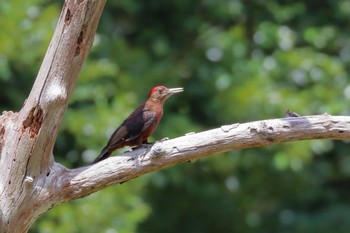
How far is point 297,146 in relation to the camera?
399 inches

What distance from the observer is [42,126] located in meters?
5.52

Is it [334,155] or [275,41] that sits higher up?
[275,41]

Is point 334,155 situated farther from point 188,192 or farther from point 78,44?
point 78,44

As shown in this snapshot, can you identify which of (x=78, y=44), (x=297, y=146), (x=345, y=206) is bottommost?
(x=345, y=206)

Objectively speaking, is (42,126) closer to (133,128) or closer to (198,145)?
(198,145)

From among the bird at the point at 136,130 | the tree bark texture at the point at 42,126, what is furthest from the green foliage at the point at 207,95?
the tree bark texture at the point at 42,126

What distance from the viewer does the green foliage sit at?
9.19 meters

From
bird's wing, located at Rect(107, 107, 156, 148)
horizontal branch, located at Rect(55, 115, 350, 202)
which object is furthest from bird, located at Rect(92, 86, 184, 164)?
horizontal branch, located at Rect(55, 115, 350, 202)

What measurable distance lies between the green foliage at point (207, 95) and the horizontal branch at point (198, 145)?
3320 millimetres

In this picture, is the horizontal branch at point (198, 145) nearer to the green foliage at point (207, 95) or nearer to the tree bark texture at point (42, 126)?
the tree bark texture at point (42, 126)

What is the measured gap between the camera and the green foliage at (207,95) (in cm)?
919

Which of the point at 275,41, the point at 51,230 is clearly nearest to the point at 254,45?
the point at 275,41

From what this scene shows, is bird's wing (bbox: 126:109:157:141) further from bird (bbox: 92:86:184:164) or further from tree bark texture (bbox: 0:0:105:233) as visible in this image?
tree bark texture (bbox: 0:0:105:233)

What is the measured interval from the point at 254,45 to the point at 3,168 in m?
6.09
